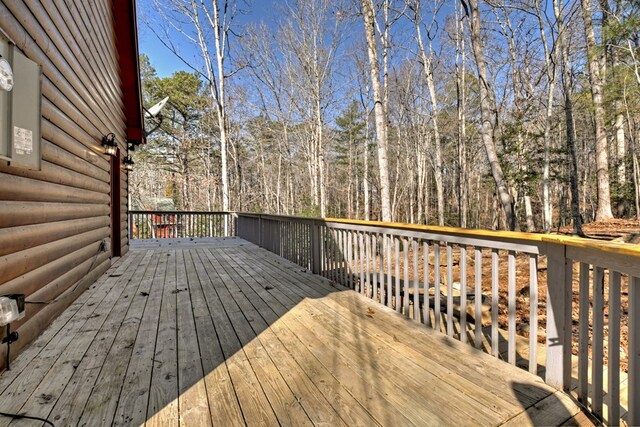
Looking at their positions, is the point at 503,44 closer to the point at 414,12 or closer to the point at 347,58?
the point at 414,12

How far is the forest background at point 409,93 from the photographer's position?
8172 mm

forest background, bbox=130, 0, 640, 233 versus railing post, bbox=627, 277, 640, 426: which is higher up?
forest background, bbox=130, 0, 640, 233

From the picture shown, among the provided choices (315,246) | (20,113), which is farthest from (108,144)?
(315,246)

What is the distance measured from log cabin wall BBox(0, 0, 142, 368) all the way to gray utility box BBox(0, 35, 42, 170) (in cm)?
13

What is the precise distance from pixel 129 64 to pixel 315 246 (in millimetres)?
5144

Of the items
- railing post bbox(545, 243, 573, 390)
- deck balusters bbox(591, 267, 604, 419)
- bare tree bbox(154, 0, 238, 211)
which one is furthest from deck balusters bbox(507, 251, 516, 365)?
bare tree bbox(154, 0, 238, 211)

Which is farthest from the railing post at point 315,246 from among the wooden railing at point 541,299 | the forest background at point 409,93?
the forest background at point 409,93

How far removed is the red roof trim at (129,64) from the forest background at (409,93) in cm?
415

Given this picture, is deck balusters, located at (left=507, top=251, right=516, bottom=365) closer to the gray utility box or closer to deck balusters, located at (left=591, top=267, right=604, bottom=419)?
deck balusters, located at (left=591, top=267, right=604, bottom=419)

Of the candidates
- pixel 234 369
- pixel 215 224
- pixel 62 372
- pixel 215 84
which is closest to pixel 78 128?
pixel 62 372

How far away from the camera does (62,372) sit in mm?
1820

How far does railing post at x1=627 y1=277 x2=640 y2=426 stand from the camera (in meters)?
1.23

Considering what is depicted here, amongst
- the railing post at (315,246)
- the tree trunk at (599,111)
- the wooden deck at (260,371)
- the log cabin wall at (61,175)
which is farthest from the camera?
the tree trunk at (599,111)

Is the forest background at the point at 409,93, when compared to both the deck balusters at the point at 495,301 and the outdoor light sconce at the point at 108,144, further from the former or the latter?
the outdoor light sconce at the point at 108,144
